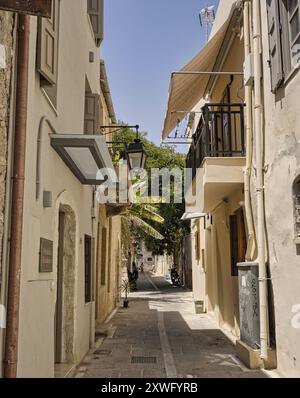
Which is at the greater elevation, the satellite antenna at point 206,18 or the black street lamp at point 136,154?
the satellite antenna at point 206,18

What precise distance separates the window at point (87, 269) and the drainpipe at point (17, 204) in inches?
221

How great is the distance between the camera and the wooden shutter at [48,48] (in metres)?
5.90

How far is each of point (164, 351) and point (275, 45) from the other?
680 centimetres

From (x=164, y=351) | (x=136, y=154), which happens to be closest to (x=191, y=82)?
(x=136, y=154)

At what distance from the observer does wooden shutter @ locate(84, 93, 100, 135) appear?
35.7ft

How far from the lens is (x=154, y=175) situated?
102 feet

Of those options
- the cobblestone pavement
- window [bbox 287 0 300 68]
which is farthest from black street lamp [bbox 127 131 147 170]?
window [bbox 287 0 300 68]

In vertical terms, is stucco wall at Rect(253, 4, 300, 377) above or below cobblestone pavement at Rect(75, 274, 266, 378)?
above

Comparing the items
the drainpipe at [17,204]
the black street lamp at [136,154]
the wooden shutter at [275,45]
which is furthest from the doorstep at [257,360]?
the black street lamp at [136,154]

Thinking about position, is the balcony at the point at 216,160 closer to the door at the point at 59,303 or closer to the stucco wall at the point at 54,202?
the stucco wall at the point at 54,202

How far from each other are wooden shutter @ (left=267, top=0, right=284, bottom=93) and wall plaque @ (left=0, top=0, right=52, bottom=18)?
13.6ft

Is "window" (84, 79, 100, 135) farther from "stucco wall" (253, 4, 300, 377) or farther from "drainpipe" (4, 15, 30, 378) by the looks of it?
"drainpipe" (4, 15, 30, 378)

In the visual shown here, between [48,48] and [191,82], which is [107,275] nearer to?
[191,82]
